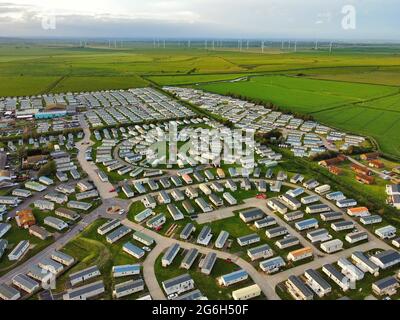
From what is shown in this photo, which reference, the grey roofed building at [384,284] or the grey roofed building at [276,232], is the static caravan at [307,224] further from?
the grey roofed building at [384,284]

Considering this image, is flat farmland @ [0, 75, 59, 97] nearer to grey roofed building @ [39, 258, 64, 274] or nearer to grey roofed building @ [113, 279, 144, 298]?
grey roofed building @ [39, 258, 64, 274]

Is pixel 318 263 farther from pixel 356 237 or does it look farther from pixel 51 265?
pixel 51 265

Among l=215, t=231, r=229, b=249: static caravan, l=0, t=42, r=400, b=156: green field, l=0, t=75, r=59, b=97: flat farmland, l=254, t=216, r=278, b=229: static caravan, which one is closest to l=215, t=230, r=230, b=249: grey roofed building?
l=215, t=231, r=229, b=249: static caravan

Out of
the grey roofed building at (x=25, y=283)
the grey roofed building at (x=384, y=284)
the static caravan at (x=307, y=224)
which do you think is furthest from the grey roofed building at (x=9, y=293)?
the grey roofed building at (x=384, y=284)

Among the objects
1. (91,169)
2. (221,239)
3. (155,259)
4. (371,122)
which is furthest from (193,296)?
(371,122)

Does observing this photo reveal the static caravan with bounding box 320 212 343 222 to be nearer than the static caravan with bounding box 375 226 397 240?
No
